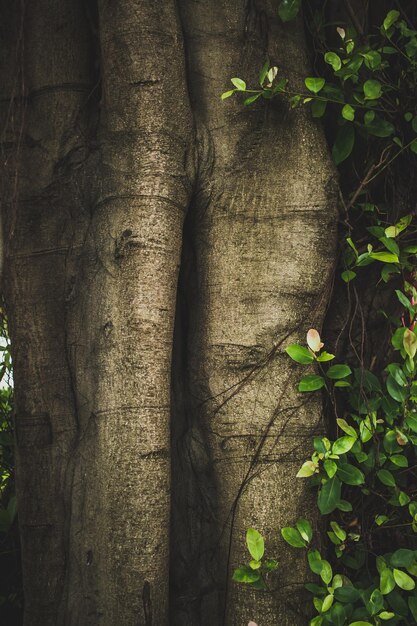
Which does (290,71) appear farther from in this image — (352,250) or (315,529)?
(315,529)

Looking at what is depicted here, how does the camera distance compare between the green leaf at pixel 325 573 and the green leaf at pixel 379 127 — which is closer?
the green leaf at pixel 325 573

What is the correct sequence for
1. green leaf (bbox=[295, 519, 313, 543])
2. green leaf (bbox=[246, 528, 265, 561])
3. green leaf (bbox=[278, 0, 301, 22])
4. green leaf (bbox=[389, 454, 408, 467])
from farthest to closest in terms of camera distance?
green leaf (bbox=[278, 0, 301, 22]), green leaf (bbox=[389, 454, 408, 467]), green leaf (bbox=[295, 519, 313, 543]), green leaf (bbox=[246, 528, 265, 561])

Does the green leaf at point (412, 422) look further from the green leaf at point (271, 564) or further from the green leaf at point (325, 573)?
the green leaf at point (271, 564)

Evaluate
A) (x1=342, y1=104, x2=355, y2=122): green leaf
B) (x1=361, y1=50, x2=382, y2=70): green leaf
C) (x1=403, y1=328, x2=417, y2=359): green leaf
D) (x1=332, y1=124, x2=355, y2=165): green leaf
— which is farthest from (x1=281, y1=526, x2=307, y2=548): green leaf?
(x1=361, y1=50, x2=382, y2=70): green leaf

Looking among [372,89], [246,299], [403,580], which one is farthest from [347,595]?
[372,89]

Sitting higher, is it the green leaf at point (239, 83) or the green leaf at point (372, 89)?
the green leaf at point (239, 83)

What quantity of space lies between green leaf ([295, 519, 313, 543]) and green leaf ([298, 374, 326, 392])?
0.43m

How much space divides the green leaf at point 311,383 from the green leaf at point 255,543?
19.1 inches

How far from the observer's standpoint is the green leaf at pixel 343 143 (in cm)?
245

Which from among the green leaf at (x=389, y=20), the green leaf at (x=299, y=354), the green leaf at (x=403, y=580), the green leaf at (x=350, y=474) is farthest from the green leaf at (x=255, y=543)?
the green leaf at (x=389, y=20)

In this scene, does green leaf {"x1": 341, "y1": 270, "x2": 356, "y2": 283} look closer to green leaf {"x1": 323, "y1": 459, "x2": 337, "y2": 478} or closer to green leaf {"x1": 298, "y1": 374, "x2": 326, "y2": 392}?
green leaf {"x1": 298, "y1": 374, "x2": 326, "y2": 392}

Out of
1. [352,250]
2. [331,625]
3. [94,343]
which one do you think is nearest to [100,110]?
[94,343]

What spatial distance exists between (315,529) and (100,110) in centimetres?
169

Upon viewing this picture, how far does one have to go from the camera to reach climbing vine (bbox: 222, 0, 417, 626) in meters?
2.21
